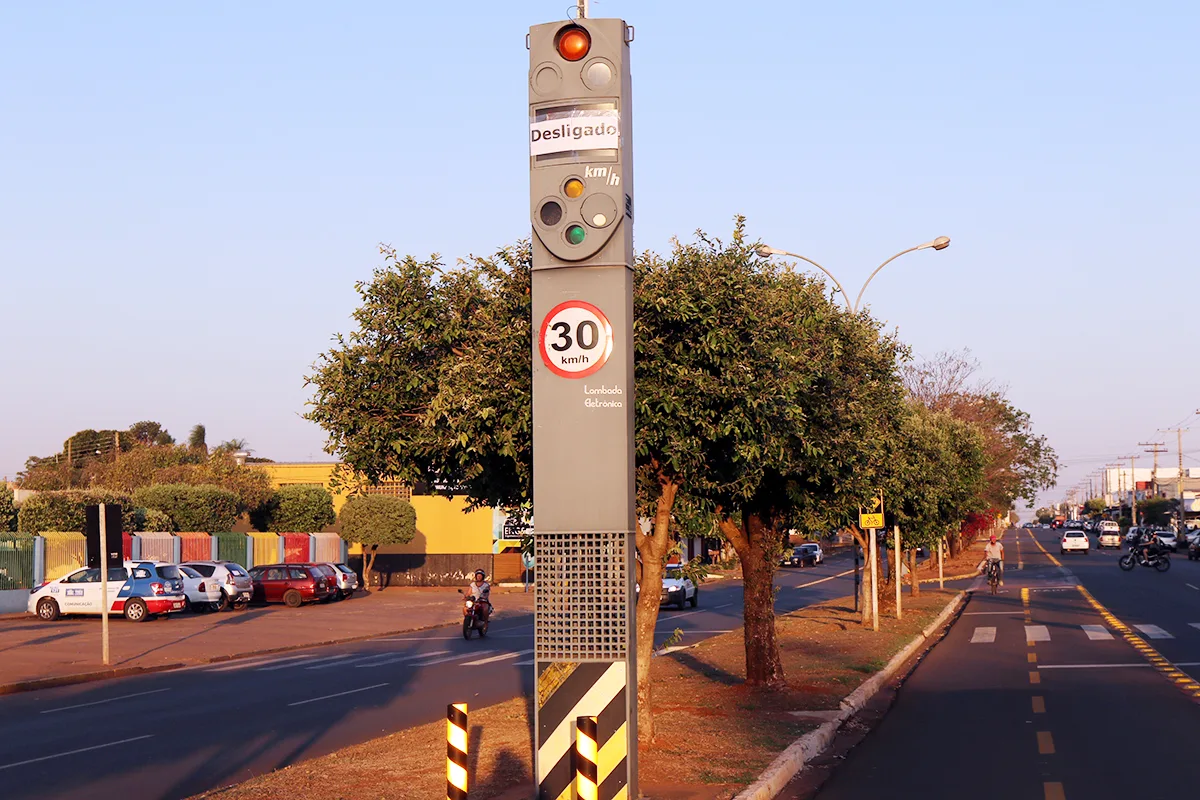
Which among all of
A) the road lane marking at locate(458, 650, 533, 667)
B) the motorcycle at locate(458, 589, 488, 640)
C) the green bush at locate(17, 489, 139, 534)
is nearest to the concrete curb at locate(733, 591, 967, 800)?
the road lane marking at locate(458, 650, 533, 667)

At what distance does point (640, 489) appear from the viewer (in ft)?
39.3

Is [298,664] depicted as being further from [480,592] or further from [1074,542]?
[1074,542]

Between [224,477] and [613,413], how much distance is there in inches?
2097

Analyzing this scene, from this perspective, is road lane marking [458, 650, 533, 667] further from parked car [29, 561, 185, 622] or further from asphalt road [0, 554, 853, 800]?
parked car [29, 561, 185, 622]

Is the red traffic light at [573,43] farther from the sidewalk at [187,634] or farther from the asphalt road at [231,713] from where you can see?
the sidewalk at [187,634]

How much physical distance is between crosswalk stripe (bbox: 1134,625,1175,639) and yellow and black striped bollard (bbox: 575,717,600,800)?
21800 millimetres

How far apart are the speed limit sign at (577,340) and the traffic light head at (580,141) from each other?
0.32m

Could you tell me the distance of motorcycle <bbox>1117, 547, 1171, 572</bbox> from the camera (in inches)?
2295

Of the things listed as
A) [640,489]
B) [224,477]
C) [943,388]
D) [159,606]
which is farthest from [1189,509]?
[640,489]

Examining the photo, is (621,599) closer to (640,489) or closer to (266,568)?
(640,489)

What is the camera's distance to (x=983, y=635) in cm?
2630

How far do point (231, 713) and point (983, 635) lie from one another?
53.4ft

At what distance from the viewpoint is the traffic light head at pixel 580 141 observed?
26.6ft

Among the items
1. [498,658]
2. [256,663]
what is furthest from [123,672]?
[498,658]
